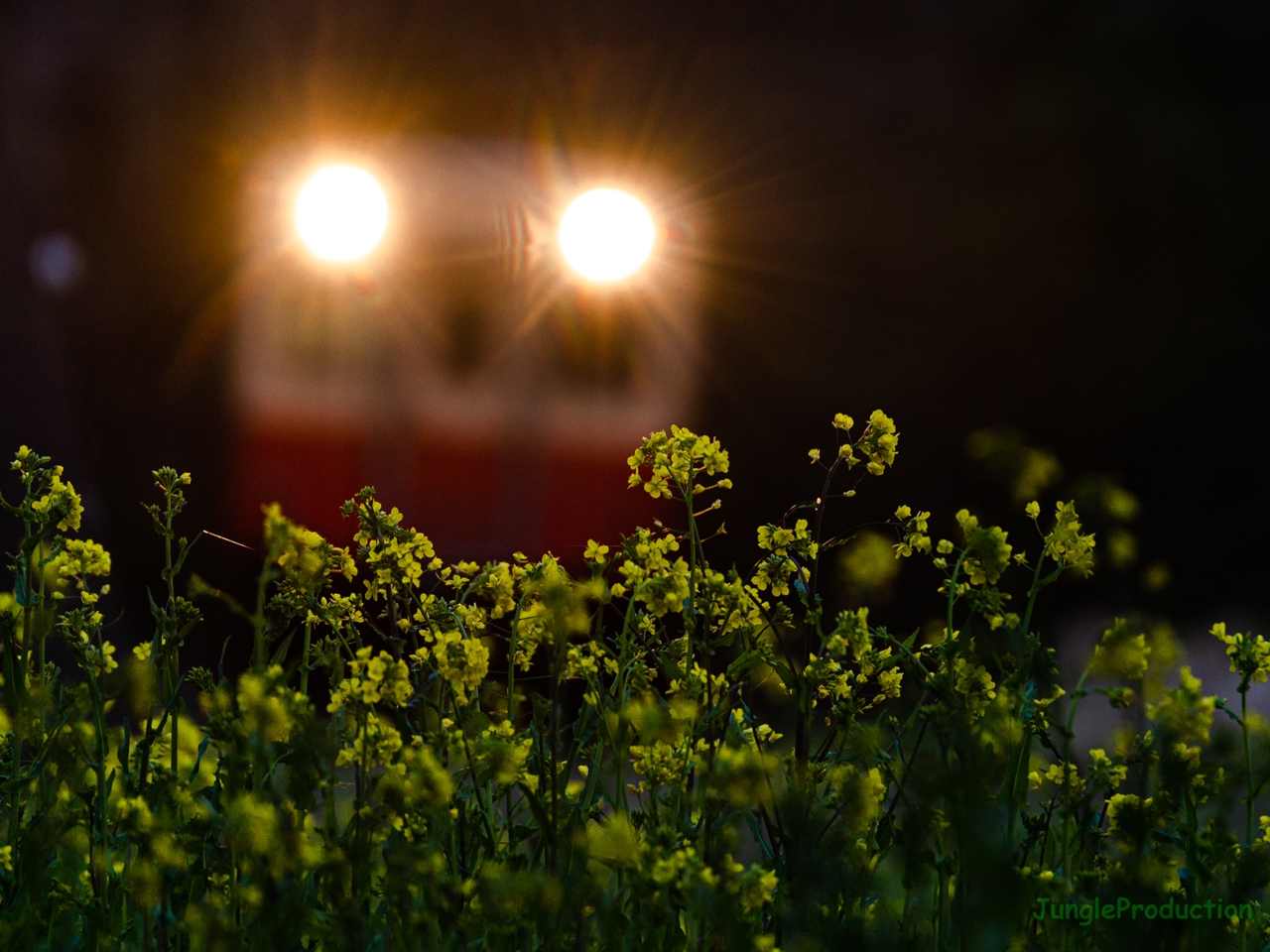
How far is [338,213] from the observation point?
6.41 m

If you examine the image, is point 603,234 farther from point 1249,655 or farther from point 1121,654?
point 1121,654

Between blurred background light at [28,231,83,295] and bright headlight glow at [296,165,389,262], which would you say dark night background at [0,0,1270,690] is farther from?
blurred background light at [28,231,83,295]

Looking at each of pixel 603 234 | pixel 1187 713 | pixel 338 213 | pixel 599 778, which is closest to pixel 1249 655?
pixel 1187 713

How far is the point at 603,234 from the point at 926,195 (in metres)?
2.58

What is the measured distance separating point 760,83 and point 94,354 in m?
4.56

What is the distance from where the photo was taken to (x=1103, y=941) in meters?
1.51

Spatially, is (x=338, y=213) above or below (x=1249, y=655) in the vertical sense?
above

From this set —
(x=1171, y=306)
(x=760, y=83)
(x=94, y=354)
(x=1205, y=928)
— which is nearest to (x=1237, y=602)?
(x=1171, y=306)

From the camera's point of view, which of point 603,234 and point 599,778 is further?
point 603,234

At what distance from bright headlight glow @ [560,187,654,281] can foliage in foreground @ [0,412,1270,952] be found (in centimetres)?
481

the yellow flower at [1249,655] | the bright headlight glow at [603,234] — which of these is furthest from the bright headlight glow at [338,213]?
the yellow flower at [1249,655]

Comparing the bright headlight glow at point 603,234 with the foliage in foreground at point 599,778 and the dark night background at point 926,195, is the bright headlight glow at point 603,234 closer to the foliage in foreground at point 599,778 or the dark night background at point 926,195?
the dark night background at point 926,195

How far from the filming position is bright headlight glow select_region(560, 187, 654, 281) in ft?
20.8

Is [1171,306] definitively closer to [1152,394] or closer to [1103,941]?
[1152,394]
